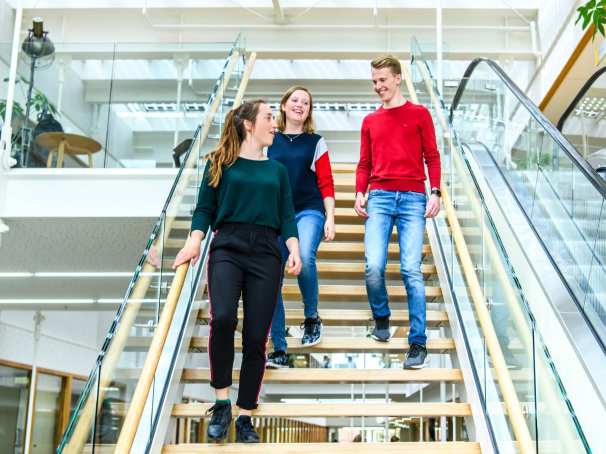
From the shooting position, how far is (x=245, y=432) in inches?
140

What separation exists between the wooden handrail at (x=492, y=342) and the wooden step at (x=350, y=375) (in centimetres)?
39

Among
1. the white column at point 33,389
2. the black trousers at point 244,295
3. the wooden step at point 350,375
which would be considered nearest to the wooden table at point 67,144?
the wooden step at point 350,375

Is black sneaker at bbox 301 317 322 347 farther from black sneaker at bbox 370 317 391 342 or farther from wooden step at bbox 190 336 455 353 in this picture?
black sneaker at bbox 370 317 391 342

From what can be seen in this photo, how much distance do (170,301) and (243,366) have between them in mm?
499

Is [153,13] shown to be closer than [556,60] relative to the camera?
No

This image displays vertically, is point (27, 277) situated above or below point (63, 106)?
below

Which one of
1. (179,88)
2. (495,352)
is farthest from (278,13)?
(495,352)

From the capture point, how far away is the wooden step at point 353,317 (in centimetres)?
477

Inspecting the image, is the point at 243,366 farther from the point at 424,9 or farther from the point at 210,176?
the point at 424,9

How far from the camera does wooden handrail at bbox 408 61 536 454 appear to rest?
302cm

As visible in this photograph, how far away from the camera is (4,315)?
1183cm

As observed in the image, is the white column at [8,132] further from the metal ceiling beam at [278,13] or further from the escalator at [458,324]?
the metal ceiling beam at [278,13]

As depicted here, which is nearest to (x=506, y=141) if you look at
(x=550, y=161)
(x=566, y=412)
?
(x=550, y=161)

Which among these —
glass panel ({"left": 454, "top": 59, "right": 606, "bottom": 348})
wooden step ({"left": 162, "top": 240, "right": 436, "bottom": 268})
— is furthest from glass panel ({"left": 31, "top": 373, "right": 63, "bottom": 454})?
glass panel ({"left": 454, "top": 59, "right": 606, "bottom": 348})
